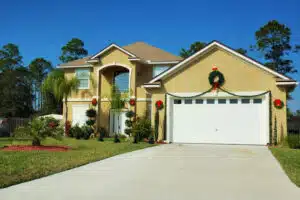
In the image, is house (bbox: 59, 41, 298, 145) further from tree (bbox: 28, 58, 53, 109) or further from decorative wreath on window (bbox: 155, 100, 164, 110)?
tree (bbox: 28, 58, 53, 109)

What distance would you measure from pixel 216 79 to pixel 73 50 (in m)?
36.6

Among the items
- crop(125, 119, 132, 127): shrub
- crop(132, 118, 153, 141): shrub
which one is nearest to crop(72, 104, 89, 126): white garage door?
crop(125, 119, 132, 127): shrub

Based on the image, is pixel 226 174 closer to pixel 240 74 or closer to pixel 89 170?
pixel 89 170

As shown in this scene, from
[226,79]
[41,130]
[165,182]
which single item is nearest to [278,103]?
[226,79]

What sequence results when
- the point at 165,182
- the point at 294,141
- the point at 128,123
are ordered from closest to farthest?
the point at 165,182
the point at 294,141
the point at 128,123

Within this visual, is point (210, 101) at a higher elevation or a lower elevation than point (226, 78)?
lower

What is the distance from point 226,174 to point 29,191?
4.91 metres

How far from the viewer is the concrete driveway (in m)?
6.27

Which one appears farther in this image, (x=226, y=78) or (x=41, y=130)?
(x=226, y=78)

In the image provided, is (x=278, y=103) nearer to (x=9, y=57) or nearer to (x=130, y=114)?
(x=130, y=114)

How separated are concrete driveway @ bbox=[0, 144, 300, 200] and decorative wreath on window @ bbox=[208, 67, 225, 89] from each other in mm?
7468

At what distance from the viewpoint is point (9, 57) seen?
155ft

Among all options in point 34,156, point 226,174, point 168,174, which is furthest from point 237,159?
point 34,156

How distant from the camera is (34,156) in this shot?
11.5 meters
